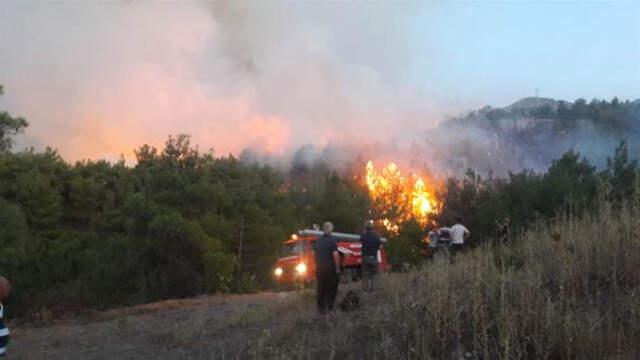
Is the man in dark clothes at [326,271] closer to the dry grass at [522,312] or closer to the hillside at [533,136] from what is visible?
the dry grass at [522,312]

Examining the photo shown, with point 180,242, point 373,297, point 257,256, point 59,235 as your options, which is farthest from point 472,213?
point 373,297

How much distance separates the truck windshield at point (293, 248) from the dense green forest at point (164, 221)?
1873mm

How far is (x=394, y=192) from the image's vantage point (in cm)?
7194

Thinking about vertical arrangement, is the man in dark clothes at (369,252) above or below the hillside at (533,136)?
below

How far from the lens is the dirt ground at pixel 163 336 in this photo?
443 inches

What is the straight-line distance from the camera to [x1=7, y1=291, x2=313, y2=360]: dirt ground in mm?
11258

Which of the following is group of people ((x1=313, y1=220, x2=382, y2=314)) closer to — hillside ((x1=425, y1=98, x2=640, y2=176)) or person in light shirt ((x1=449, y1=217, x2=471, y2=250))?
person in light shirt ((x1=449, y1=217, x2=471, y2=250))

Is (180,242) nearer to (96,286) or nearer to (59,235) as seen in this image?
(96,286)

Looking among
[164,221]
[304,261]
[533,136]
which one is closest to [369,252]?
[304,261]

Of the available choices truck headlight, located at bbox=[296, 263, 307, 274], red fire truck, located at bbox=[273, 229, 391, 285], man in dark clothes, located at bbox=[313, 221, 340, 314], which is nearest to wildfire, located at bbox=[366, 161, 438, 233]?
red fire truck, located at bbox=[273, 229, 391, 285]

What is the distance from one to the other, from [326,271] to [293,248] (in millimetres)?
15812

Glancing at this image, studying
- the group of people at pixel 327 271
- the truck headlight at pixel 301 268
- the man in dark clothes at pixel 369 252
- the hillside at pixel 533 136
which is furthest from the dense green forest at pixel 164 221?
the hillside at pixel 533 136

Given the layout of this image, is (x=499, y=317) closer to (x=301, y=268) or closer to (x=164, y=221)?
(x=301, y=268)

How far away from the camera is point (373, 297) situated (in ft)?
42.3
